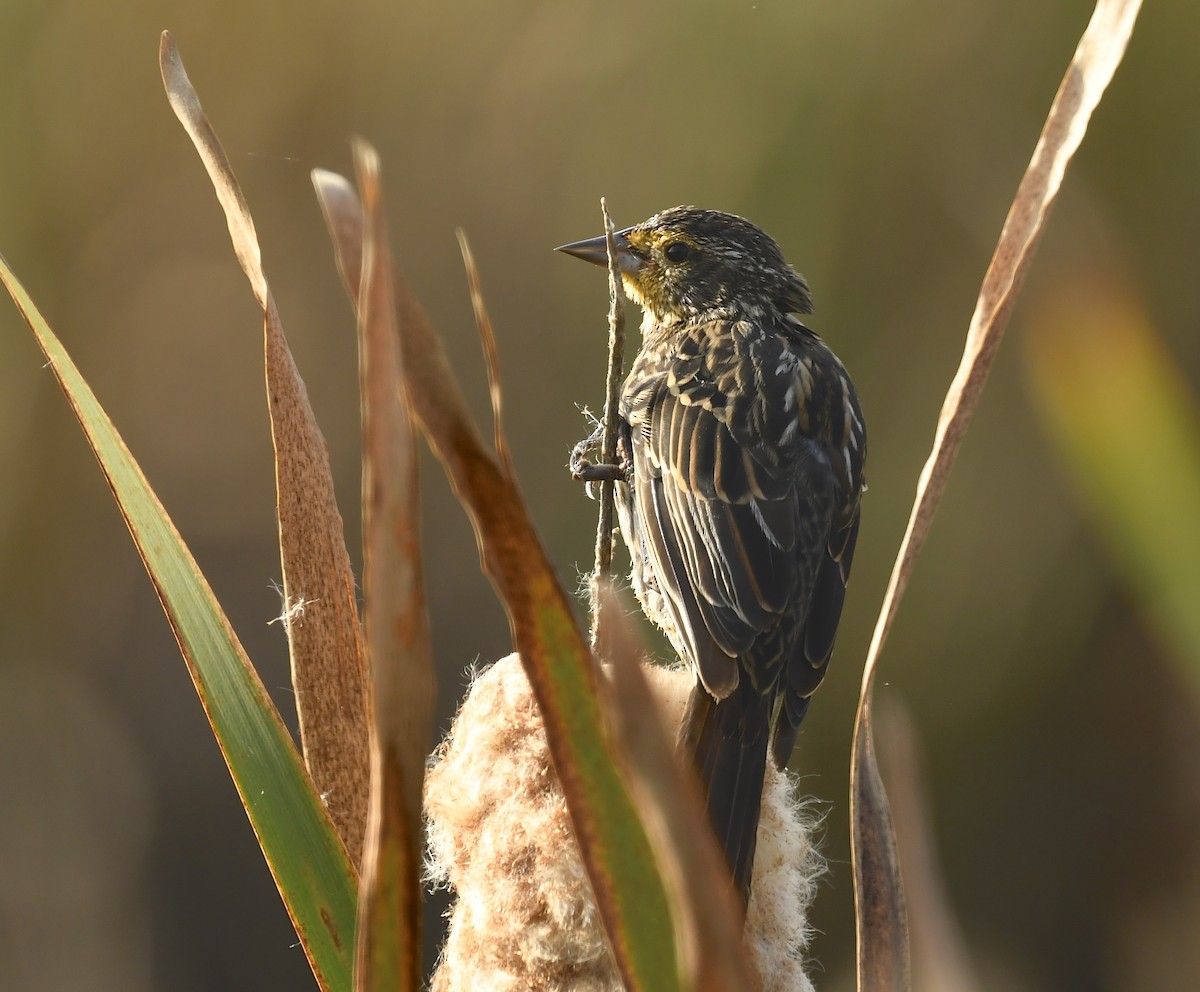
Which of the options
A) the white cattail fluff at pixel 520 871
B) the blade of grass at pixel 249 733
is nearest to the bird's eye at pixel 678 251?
the white cattail fluff at pixel 520 871

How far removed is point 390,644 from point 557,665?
0.43 feet

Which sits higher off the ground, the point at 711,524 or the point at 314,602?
the point at 711,524

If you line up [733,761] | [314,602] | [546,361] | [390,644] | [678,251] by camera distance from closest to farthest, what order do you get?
[390,644] < [314,602] < [733,761] < [678,251] < [546,361]

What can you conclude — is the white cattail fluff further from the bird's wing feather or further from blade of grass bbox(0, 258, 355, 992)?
the bird's wing feather

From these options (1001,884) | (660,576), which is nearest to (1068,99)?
(660,576)

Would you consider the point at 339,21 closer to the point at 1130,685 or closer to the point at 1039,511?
the point at 1039,511

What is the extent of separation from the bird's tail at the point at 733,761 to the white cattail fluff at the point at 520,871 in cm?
4

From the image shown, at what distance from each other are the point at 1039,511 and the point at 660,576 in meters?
2.04

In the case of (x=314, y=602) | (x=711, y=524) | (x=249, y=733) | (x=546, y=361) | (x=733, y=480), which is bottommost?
(x=249, y=733)

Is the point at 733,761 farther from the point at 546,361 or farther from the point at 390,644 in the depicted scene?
the point at 546,361

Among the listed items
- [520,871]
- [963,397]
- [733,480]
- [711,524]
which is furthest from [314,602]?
[733,480]

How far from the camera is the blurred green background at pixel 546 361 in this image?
3818 millimetres

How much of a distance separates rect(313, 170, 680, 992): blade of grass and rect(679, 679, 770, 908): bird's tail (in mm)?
672

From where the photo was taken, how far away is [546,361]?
4.04m
